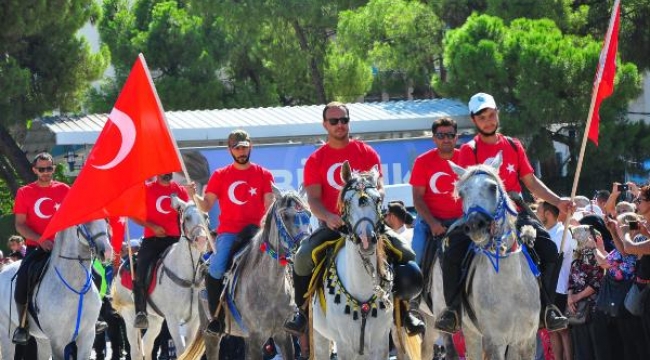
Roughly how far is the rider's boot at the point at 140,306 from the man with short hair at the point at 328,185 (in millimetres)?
5818

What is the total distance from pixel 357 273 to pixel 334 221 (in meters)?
0.49

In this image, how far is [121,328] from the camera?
25.5 m

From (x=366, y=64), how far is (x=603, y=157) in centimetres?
1338

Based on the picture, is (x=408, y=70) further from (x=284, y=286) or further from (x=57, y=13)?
(x=284, y=286)

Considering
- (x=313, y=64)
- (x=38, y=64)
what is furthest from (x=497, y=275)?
(x=313, y=64)

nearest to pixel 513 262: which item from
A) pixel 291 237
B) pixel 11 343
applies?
pixel 291 237

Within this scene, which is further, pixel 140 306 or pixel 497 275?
pixel 140 306

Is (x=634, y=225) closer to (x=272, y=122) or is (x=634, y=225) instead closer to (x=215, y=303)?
(x=215, y=303)

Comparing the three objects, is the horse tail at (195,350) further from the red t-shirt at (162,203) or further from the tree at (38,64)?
the tree at (38,64)

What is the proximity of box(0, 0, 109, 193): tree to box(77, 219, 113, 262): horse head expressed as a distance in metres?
19.5

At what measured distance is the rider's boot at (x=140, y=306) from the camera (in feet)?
59.5

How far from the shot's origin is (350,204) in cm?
1101

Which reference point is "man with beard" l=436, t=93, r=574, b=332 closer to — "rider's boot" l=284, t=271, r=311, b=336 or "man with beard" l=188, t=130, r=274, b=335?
"rider's boot" l=284, t=271, r=311, b=336

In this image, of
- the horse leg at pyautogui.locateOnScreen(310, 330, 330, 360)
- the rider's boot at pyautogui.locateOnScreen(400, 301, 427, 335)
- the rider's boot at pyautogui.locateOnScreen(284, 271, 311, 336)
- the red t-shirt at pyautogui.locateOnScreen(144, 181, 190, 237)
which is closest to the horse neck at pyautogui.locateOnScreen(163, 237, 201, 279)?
the red t-shirt at pyautogui.locateOnScreen(144, 181, 190, 237)
